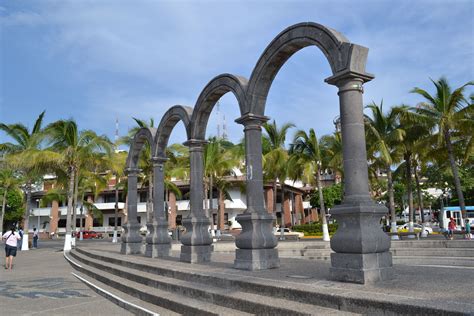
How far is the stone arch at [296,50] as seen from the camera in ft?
22.9

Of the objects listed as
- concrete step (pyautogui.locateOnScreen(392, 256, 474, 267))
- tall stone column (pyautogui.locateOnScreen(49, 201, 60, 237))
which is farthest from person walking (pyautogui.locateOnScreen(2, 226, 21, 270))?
tall stone column (pyautogui.locateOnScreen(49, 201, 60, 237))

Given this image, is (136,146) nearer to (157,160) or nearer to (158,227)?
(157,160)

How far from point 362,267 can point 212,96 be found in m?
6.53

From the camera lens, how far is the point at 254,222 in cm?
899

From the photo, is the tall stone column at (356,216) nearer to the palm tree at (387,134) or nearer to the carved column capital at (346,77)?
the carved column capital at (346,77)

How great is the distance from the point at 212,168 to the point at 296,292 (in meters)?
26.3

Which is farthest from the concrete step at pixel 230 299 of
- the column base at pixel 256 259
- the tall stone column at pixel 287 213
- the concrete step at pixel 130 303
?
the tall stone column at pixel 287 213

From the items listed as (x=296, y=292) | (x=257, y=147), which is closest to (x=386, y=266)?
(x=296, y=292)

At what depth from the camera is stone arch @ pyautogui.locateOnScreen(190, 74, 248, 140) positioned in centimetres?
977

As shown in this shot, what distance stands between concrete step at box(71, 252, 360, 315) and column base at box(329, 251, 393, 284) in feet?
4.02

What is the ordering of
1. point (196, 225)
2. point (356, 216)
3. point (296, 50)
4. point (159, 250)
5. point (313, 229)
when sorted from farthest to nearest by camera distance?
point (313, 229) < point (159, 250) < point (196, 225) < point (296, 50) < point (356, 216)

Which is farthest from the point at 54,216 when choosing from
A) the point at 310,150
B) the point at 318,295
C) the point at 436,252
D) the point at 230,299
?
the point at 318,295

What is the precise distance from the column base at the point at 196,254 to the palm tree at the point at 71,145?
51.1 feet

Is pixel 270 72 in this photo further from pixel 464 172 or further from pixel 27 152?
pixel 464 172
